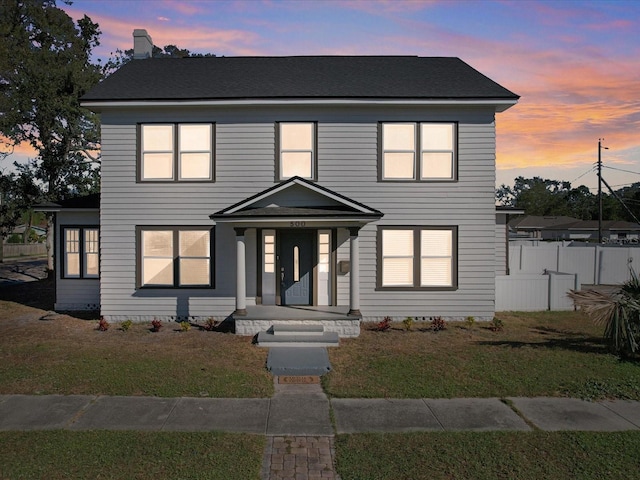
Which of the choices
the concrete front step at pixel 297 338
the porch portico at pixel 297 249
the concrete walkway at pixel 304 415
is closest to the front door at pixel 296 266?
the porch portico at pixel 297 249

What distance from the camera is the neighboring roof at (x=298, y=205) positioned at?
12352 millimetres

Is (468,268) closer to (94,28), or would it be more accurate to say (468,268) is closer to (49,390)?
(49,390)

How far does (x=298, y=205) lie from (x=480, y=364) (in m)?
6.56

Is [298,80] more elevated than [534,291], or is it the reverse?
[298,80]

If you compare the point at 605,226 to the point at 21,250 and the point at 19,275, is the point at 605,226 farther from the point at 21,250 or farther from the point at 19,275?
the point at 21,250

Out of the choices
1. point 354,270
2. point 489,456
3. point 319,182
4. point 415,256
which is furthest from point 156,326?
point 489,456

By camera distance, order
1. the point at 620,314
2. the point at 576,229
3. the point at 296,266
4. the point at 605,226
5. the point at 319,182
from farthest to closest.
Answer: the point at 576,229 < the point at 605,226 < the point at 296,266 < the point at 319,182 < the point at 620,314

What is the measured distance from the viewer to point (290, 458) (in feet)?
18.9

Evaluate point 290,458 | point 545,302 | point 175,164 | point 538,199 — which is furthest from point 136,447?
point 538,199

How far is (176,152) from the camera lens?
1375cm

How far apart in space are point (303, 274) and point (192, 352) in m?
4.33

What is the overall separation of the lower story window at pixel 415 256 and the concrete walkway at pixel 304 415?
20.5 ft

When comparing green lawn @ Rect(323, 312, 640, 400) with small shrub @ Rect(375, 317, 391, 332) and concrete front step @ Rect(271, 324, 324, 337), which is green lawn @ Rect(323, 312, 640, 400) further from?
concrete front step @ Rect(271, 324, 324, 337)

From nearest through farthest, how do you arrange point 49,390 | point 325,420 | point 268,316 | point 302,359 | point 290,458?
point 290,458
point 325,420
point 49,390
point 302,359
point 268,316
